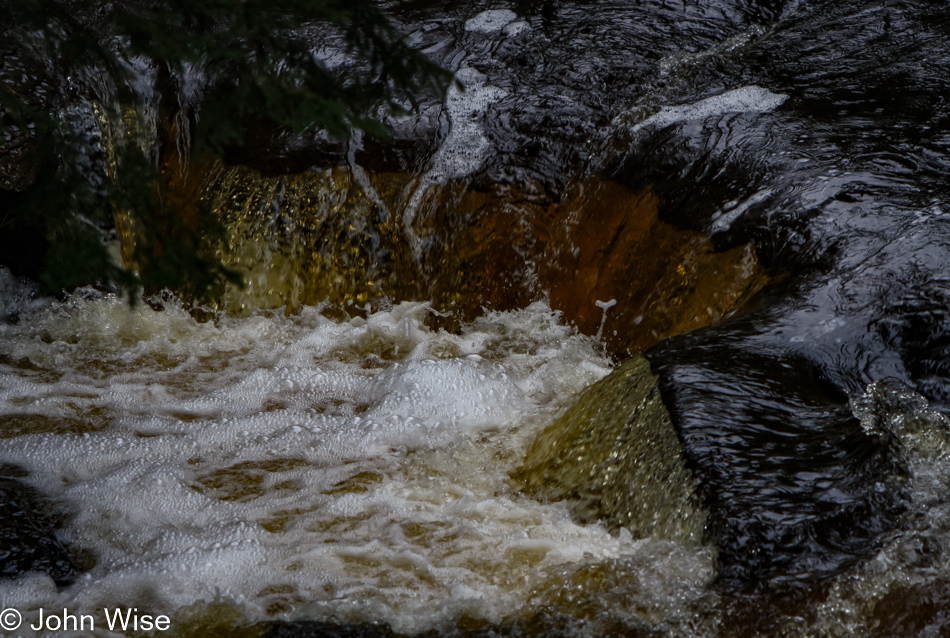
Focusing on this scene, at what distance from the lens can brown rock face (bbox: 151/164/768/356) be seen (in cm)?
428

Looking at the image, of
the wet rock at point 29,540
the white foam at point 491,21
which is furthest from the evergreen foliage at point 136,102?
the white foam at point 491,21

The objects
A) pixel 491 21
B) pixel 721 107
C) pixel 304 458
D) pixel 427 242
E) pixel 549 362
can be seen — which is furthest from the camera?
pixel 491 21

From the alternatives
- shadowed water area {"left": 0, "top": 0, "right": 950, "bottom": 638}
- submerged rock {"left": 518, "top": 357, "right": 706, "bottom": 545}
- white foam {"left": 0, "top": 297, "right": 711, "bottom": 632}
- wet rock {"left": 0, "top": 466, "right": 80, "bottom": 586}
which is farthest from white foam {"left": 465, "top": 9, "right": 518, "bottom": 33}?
wet rock {"left": 0, "top": 466, "right": 80, "bottom": 586}

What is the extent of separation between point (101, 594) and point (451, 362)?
73.5 inches

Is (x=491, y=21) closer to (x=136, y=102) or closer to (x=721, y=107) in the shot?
(x=721, y=107)

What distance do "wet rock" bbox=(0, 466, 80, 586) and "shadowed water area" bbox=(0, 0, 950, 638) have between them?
1 cm

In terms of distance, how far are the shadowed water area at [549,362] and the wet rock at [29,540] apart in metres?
0.01

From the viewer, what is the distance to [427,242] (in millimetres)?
4621

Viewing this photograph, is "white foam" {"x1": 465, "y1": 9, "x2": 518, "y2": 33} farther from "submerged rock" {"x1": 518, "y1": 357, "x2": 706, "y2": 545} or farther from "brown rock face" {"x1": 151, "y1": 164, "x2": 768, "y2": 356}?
"submerged rock" {"x1": 518, "y1": 357, "x2": 706, "y2": 545}

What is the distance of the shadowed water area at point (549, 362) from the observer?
2213 millimetres

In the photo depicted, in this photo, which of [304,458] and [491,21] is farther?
[491,21]

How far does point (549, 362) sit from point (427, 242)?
1096mm

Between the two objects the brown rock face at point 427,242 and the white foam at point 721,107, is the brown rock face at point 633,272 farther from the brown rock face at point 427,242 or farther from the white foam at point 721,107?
the white foam at point 721,107

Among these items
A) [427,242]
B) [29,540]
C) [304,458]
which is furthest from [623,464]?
[427,242]
